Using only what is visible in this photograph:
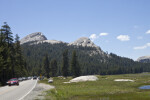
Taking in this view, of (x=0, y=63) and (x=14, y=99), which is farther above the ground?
(x=0, y=63)

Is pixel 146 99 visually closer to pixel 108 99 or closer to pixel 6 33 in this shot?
pixel 108 99

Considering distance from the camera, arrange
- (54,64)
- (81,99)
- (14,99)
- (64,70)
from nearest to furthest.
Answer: (14,99) → (81,99) → (64,70) → (54,64)

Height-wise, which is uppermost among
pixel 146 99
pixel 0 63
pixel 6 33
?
pixel 6 33

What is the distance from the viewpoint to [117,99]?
24.2 m

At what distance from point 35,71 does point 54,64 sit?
1714 inches

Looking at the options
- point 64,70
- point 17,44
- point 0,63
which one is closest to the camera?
point 0,63

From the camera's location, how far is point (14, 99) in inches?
773

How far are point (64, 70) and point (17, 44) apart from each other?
44.1 metres

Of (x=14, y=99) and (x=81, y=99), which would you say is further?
(x=81, y=99)

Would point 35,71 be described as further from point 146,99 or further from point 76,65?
point 146,99

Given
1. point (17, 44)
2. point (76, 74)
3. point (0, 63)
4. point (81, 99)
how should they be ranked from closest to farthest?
1. point (81, 99)
2. point (0, 63)
3. point (17, 44)
4. point (76, 74)

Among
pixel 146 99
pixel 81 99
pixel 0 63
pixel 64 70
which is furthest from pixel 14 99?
pixel 64 70

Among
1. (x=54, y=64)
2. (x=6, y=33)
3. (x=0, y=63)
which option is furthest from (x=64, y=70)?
(x=0, y=63)

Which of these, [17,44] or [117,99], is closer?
[117,99]
